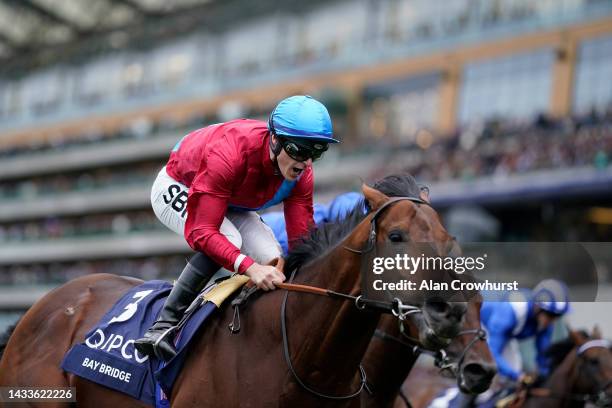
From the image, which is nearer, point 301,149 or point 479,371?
point 301,149

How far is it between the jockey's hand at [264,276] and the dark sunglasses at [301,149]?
1.77 feet

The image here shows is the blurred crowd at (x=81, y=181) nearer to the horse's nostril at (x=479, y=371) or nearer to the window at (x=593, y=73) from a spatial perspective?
the window at (x=593, y=73)

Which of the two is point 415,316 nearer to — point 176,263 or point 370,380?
point 370,380

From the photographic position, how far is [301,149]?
4.15 m

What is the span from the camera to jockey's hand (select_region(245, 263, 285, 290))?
4.13 m

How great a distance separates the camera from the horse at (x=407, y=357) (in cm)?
471

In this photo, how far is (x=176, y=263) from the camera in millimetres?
35062

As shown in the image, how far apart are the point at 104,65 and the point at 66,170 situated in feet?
23.8

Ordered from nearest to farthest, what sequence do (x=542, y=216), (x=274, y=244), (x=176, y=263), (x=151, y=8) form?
(x=274, y=244), (x=542, y=216), (x=176, y=263), (x=151, y=8)

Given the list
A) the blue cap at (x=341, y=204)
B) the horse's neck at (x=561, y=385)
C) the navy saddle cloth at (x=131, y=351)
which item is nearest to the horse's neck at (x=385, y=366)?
the navy saddle cloth at (x=131, y=351)

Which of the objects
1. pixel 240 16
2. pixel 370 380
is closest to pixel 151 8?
pixel 240 16

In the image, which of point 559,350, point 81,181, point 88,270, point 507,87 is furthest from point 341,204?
point 81,181

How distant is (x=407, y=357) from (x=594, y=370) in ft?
6.33

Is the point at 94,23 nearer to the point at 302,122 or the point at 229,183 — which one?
the point at 229,183
